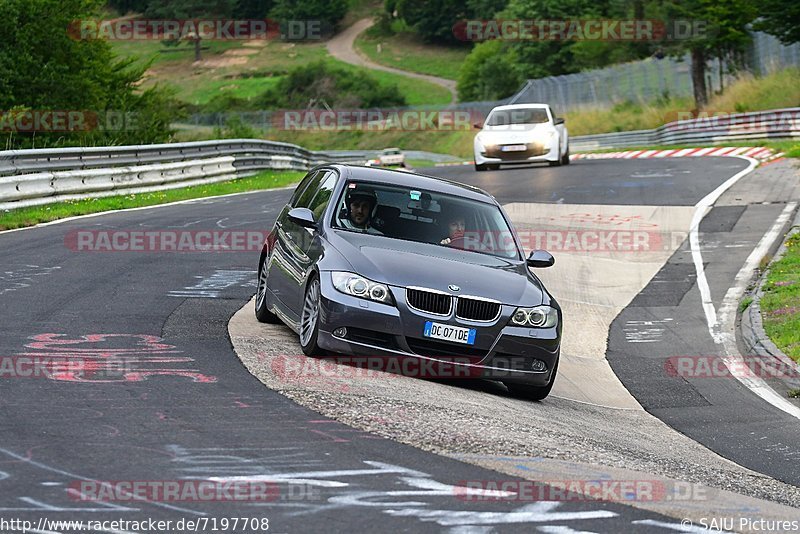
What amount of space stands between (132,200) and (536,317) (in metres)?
16.3

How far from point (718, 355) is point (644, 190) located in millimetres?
13807

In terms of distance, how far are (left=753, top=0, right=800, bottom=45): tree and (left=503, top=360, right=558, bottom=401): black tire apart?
3985cm

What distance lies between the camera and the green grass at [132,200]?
19.5 m

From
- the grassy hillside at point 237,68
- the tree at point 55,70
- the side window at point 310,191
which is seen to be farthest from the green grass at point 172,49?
the side window at point 310,191

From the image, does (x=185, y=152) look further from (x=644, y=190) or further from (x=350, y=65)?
(x=350, y=65)

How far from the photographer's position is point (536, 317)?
954cm

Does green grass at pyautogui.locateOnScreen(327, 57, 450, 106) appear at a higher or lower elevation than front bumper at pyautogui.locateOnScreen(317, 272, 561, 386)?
lower

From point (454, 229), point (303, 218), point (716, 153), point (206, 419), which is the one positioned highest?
point (303, 218)

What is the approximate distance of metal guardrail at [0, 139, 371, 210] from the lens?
20.5 m

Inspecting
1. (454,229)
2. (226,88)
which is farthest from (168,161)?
(226,88)

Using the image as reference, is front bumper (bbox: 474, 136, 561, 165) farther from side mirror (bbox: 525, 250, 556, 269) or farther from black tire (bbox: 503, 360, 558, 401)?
black tire (bbox: 503, 360, 558, 401)

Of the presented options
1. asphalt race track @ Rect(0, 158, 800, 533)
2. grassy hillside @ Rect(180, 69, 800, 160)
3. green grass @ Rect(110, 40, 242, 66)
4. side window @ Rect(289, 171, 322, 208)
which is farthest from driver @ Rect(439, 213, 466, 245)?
green grass @ Rect(110, 40, 242, 66)

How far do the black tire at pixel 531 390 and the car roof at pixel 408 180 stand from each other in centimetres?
199

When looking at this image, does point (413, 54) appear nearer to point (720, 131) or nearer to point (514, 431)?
point (720, 131)
